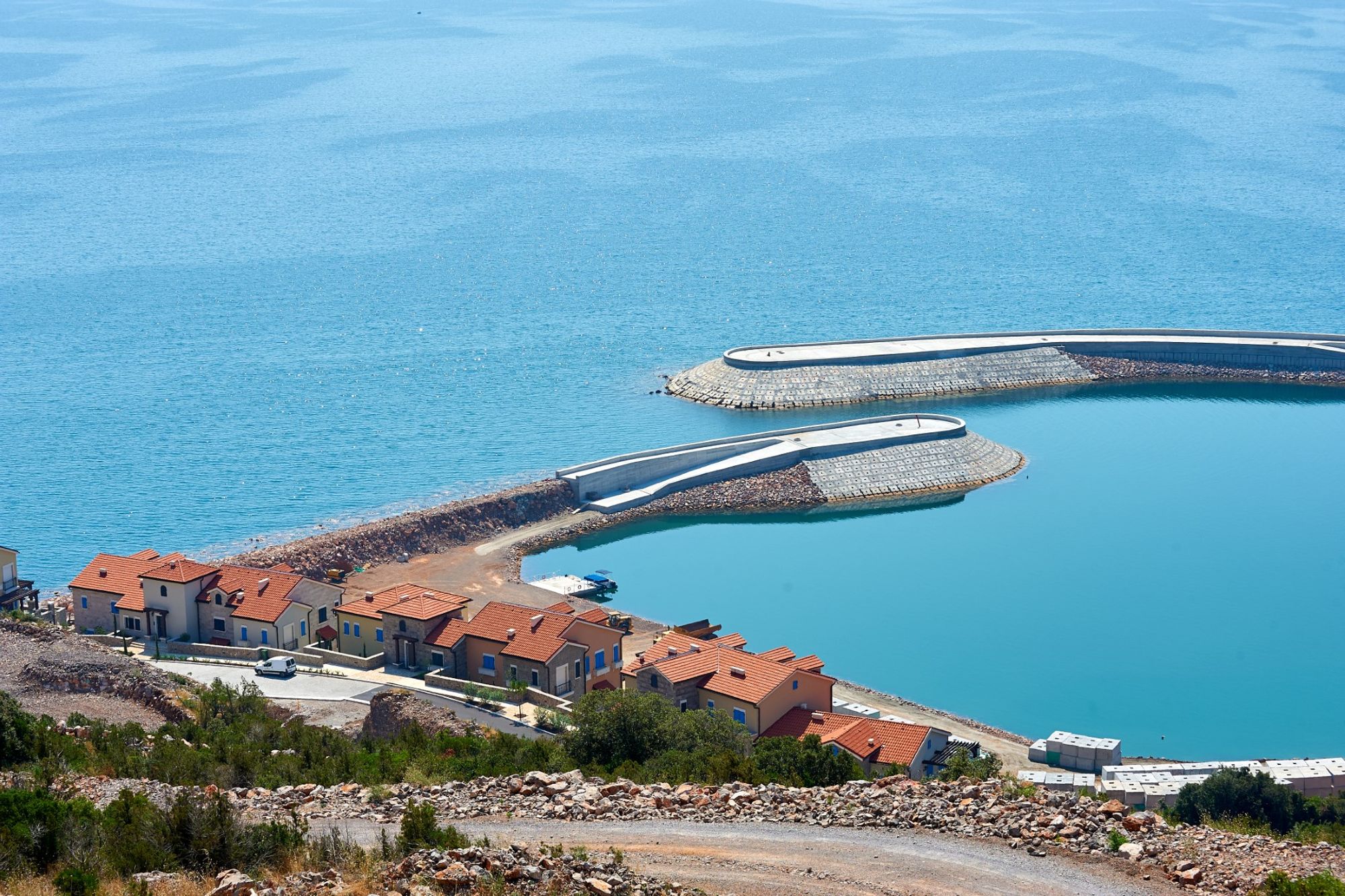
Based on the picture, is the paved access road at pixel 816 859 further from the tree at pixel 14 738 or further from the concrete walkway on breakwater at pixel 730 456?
the concrete walkway on breakwater at pixel 730 456

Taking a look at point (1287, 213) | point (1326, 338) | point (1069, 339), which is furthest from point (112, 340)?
point (1287, 213)

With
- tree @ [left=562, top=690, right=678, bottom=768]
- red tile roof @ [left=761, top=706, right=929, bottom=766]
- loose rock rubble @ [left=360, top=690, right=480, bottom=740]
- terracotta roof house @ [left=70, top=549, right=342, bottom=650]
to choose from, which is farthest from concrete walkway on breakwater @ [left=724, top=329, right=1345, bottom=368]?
tree @ [left=562, top=690, right=678, bottom=768]

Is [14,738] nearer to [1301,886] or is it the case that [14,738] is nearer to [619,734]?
[619,734]

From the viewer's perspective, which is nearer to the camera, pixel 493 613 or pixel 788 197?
pixel 493 613

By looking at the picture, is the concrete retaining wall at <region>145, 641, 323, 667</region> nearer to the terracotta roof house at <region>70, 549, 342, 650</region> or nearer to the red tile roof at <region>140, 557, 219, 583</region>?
the terracotta roof house at <region>70, 549, 342, 650</region>

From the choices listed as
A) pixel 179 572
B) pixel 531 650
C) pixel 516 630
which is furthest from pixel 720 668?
pixel 179 572

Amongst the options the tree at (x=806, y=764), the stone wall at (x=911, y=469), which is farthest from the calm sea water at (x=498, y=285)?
the tree at (x=806, y=764)

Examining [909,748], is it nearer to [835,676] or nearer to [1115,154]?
[835,676]
